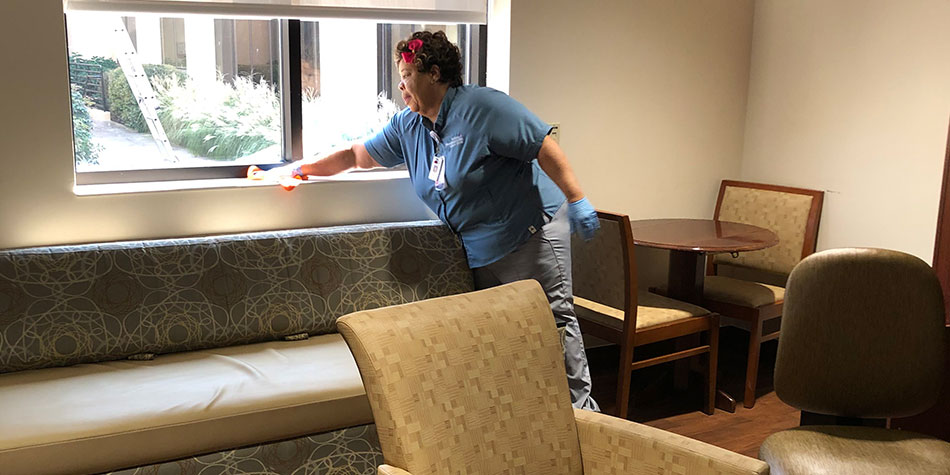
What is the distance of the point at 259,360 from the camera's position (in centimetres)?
262

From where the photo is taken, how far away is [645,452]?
69.2 inches

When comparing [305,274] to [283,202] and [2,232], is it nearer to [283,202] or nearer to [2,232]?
[283,202]

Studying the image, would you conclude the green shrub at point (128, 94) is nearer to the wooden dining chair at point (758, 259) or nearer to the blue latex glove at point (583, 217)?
the blue latex glove at point (583, 217)

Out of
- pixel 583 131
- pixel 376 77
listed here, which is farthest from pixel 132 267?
pixel 583 131

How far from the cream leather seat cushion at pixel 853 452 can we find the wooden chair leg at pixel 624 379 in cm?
90

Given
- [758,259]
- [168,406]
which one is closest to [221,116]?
[168,406]

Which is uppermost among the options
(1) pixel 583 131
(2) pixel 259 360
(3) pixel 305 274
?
(1) pixel 583 131

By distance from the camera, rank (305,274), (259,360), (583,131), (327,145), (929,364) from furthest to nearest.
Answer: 1. (583,131)
2. (327,145)
3. (305,274)
4. (259,360)
5. (929,364)

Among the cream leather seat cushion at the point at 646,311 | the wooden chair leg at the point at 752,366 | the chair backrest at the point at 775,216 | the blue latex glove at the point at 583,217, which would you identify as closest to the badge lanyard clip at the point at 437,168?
the blue latex glove at the point at 583,217

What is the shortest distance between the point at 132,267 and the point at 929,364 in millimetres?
2298

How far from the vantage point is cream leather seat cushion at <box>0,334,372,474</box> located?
2.12m

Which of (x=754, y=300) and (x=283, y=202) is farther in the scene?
(x=754, y=300)

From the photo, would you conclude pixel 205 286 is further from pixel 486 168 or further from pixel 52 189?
pixel 486 168

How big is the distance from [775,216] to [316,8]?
2212 mm
